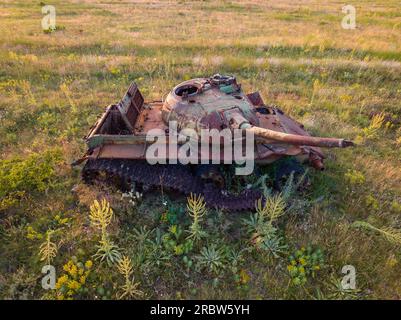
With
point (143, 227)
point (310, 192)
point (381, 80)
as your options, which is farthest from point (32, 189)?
point (381, 80)

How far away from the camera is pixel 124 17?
949 inches

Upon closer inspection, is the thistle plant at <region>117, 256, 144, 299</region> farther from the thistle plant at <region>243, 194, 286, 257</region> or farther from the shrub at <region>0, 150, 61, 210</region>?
the shrub at <region>0, 150, 61, 210</region>

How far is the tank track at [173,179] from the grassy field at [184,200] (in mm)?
338

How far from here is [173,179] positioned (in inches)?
235

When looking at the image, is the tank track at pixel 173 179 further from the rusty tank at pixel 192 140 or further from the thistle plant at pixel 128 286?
the thistle plant at pixel 128 286

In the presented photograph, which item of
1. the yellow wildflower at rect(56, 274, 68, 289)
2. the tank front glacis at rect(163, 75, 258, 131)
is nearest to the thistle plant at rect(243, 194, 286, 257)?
the tank front glacis at rect(163, 75, 258, 131)

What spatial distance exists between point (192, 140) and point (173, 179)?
0.77 meters

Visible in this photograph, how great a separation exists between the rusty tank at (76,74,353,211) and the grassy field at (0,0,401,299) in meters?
0.45

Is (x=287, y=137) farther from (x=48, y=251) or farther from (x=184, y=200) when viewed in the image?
(x=48, y=251)

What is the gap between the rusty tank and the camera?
A: 5.66m

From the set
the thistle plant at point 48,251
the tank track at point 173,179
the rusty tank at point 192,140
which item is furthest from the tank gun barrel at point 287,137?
the thistle plant at point 48,251

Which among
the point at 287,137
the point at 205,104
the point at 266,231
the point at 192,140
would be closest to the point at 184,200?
the point at 192,140

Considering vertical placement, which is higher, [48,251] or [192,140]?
[192,140]
